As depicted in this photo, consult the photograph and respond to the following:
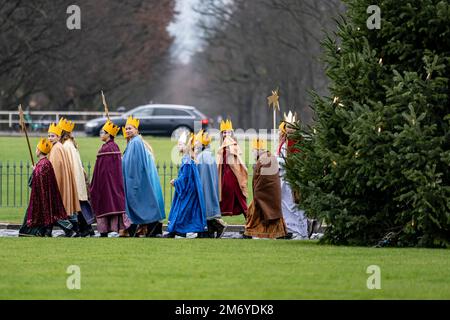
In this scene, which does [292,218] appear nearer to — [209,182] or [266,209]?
[266,209]

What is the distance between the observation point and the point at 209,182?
21.5 metres

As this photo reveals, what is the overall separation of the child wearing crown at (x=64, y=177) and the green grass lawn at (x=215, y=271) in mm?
2842

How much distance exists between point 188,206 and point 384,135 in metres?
4.91

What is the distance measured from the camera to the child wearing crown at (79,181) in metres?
21.2

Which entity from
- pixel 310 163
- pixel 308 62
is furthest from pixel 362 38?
pixel 308 62

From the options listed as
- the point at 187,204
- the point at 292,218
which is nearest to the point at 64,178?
the point at 187,204

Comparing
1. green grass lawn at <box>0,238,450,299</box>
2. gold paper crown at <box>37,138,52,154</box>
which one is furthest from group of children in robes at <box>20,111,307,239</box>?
green grass lawn at <box>0,238,450,299</box>

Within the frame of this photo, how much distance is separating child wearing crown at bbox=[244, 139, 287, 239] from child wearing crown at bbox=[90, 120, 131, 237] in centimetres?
203

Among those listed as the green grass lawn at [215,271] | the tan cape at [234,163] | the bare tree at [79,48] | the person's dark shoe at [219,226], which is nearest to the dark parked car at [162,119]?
the bare tree at [79,48]

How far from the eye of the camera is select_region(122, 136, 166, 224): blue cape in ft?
67.5

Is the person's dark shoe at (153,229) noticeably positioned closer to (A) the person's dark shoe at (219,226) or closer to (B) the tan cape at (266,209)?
(A) the person's dark shoe at (219,226)

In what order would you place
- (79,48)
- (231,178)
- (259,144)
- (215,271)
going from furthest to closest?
(79,48) < (231,178) < (259,144) < (215,271)
